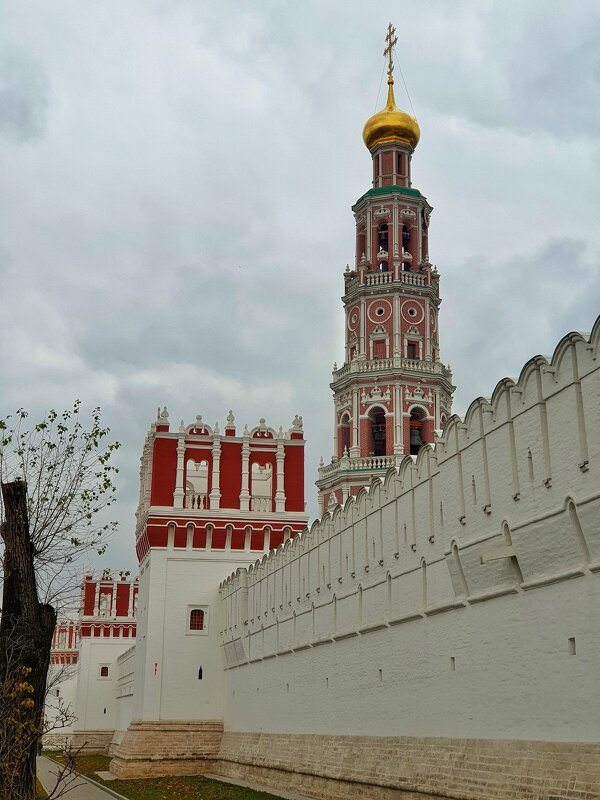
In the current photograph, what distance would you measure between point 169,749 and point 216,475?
9.43 meters

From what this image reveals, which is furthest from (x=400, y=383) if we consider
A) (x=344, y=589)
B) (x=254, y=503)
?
(x=344, y=589)

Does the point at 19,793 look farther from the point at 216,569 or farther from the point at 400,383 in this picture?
the point at 400,383

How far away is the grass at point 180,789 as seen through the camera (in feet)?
78.1

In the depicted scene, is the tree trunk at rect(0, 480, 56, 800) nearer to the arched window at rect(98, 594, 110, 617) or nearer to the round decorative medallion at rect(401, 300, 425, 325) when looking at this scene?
the round decorative medallion at rect(401, 300, 425, 325)

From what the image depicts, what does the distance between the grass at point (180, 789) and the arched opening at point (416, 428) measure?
18769 mm

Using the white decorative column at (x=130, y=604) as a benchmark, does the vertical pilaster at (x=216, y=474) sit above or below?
above

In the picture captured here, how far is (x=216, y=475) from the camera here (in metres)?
36.3

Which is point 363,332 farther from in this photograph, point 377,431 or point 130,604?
point 130,604

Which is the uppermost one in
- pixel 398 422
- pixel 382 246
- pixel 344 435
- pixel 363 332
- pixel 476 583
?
pixel 382 246

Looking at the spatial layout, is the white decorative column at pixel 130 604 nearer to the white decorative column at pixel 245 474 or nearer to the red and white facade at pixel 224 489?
the red and white facade at pixel 224 489

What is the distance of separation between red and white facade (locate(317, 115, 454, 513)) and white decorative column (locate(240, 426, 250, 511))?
8.32 metres

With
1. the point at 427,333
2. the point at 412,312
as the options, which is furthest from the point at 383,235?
the point at 427,333

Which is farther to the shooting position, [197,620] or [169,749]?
[197,620]

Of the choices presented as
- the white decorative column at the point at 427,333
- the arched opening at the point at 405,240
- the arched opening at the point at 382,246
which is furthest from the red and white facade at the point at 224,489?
the arched opening at the point at 405,240
